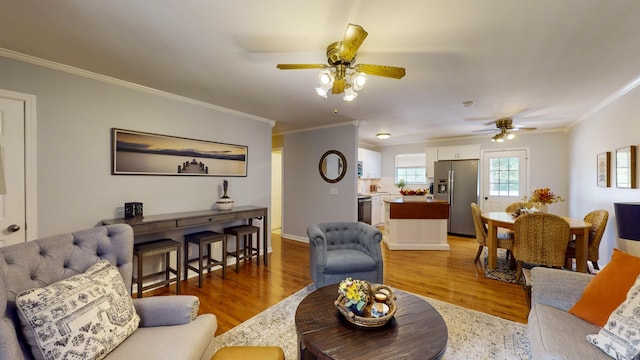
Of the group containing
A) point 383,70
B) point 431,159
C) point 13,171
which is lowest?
point 13,171

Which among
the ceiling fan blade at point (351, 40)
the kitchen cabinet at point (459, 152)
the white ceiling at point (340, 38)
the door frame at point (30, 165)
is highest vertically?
the white ceiling at point (340, 38)

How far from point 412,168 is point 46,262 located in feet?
23.5

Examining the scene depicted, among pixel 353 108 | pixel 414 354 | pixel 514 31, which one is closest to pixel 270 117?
pixel 353 108

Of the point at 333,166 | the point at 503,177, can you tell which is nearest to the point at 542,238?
the point at 333,166

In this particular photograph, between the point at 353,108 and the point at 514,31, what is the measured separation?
2186 mm

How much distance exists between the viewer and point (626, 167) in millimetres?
2793

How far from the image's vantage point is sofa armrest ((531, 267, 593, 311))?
1707 millimetres

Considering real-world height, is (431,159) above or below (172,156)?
above

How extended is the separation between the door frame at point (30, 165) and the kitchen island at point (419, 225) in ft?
15.2

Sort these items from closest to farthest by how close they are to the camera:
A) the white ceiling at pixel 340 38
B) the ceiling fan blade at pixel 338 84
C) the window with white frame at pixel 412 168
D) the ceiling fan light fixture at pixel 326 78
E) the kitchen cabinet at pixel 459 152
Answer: the white ceiling at pixel 340 38 < the ceiling fan light fixture at pixel 326 78 < the ceiling fan blade at pixel 338 84 < the kitchen cabinet at pixel 459 152 < the window with white frame at pixel 412 168

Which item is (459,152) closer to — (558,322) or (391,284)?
(391,284)

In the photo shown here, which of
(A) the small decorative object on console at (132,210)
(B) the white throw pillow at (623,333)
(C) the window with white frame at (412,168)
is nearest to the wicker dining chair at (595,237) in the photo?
(B) the white throw pillow at (623,333)

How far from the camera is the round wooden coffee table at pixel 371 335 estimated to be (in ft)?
4.17

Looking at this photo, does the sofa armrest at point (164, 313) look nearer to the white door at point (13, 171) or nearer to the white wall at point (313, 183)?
the white door at point (13, 171)
